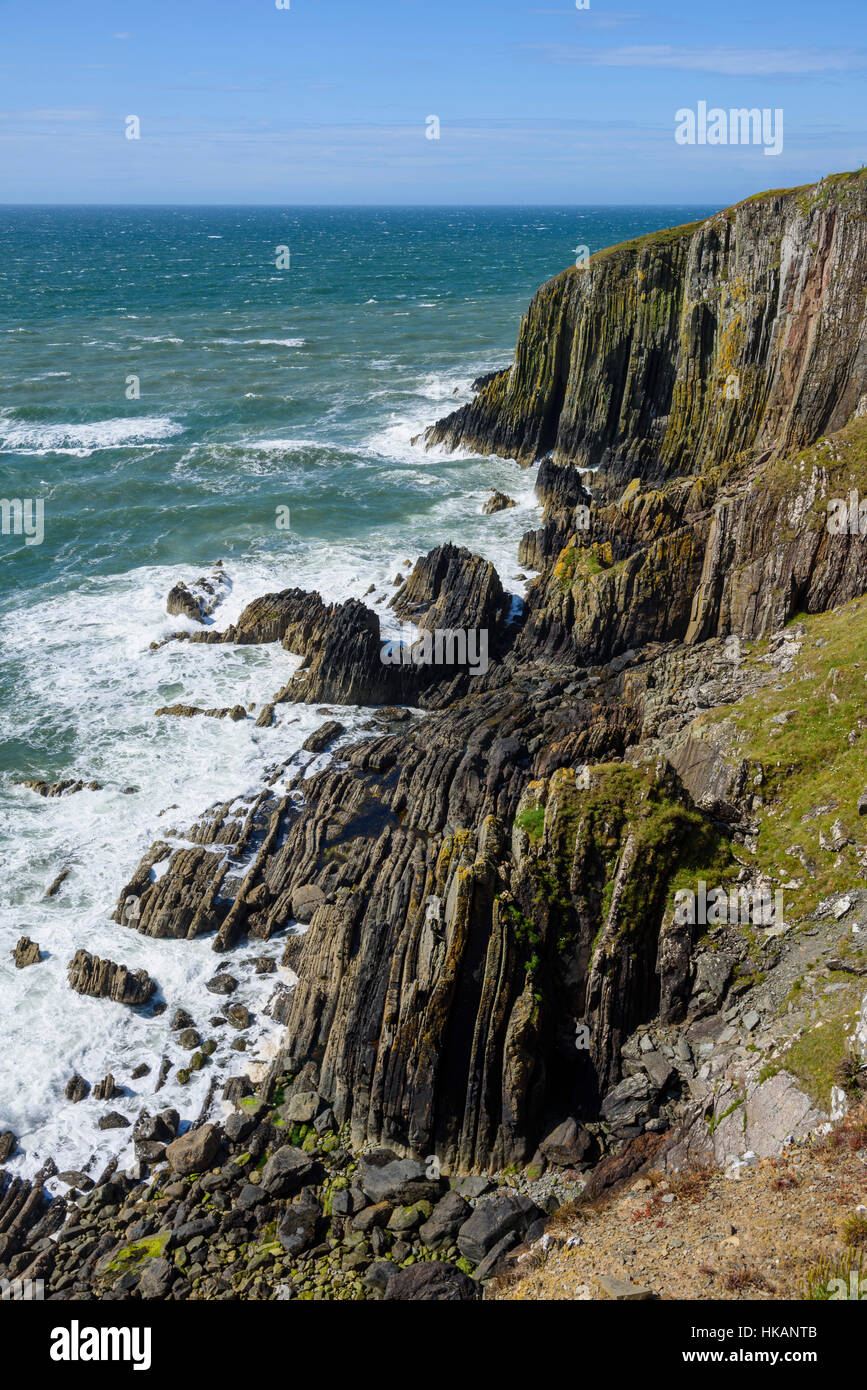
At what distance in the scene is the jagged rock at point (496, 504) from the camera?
55406 millimetres

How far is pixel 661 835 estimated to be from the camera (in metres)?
21.0

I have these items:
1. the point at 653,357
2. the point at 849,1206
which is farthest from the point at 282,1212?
the point at 653,357

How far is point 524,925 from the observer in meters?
20.4

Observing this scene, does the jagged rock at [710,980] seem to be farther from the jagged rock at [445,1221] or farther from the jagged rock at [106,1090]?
the jagged rock at [106,1090]

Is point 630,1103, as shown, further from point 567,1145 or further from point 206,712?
point 206,712

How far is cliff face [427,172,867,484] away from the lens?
133ft

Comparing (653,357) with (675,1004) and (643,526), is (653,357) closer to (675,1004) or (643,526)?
(643,526)

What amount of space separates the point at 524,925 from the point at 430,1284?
6816mm

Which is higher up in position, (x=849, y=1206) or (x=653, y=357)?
(x=653, y=357)

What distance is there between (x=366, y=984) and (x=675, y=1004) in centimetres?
666

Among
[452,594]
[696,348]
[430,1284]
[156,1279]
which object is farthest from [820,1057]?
[696,348]

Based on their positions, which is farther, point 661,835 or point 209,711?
point 209,711

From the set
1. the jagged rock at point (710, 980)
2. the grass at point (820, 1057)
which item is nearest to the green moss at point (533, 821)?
the jagged rock at point (710, 980)
